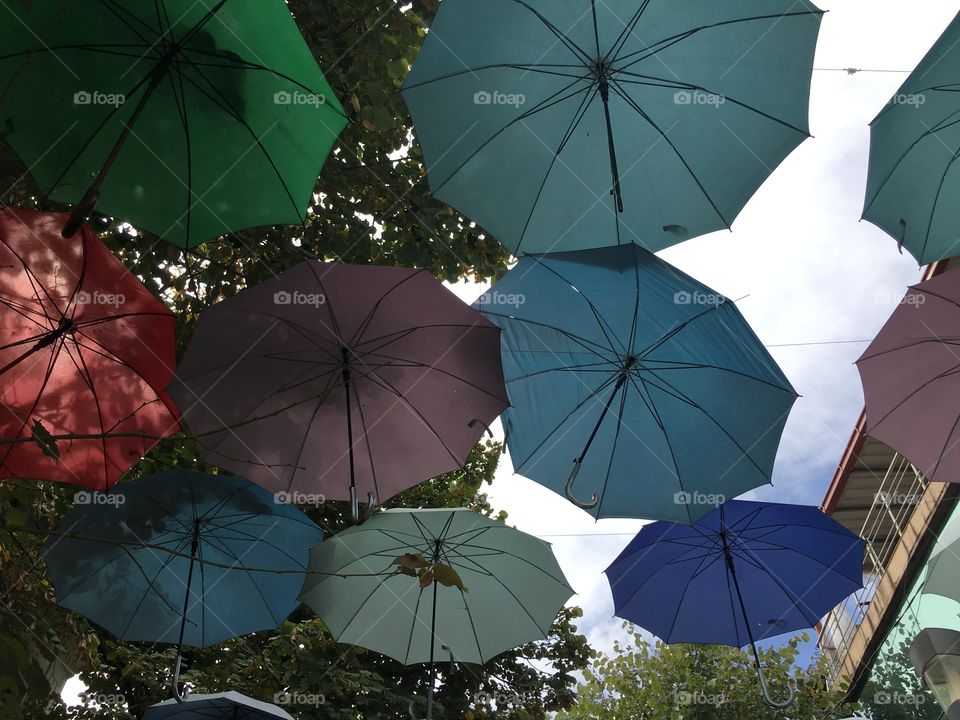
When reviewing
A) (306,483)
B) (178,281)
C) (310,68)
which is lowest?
(306,483)

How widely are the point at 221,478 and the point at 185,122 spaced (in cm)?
211

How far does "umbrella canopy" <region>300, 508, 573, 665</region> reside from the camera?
5.56m

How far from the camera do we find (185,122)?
146 inches

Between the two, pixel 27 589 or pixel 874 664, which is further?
pixel 874 664

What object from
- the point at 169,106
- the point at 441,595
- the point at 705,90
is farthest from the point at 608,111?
the point at 441,595

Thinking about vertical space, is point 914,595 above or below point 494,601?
above

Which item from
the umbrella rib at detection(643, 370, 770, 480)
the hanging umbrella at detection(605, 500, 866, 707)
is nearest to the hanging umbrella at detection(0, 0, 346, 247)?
the umbrella rib at detection(643, 370, 770, 480)

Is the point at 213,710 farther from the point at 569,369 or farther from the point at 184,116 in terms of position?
the point at 184,116

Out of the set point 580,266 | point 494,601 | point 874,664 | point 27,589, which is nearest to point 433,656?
point 494,601

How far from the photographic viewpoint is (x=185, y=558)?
5051 millimetres

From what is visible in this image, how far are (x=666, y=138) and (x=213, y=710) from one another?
4494mm

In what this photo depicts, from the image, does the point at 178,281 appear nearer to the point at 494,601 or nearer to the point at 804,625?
the point at 494,601

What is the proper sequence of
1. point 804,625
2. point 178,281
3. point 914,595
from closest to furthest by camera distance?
point 804,625 < point 178,281 < point 914,595

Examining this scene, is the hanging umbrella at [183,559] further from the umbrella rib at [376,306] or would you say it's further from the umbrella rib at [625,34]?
the umbrella rib at [625,34]
